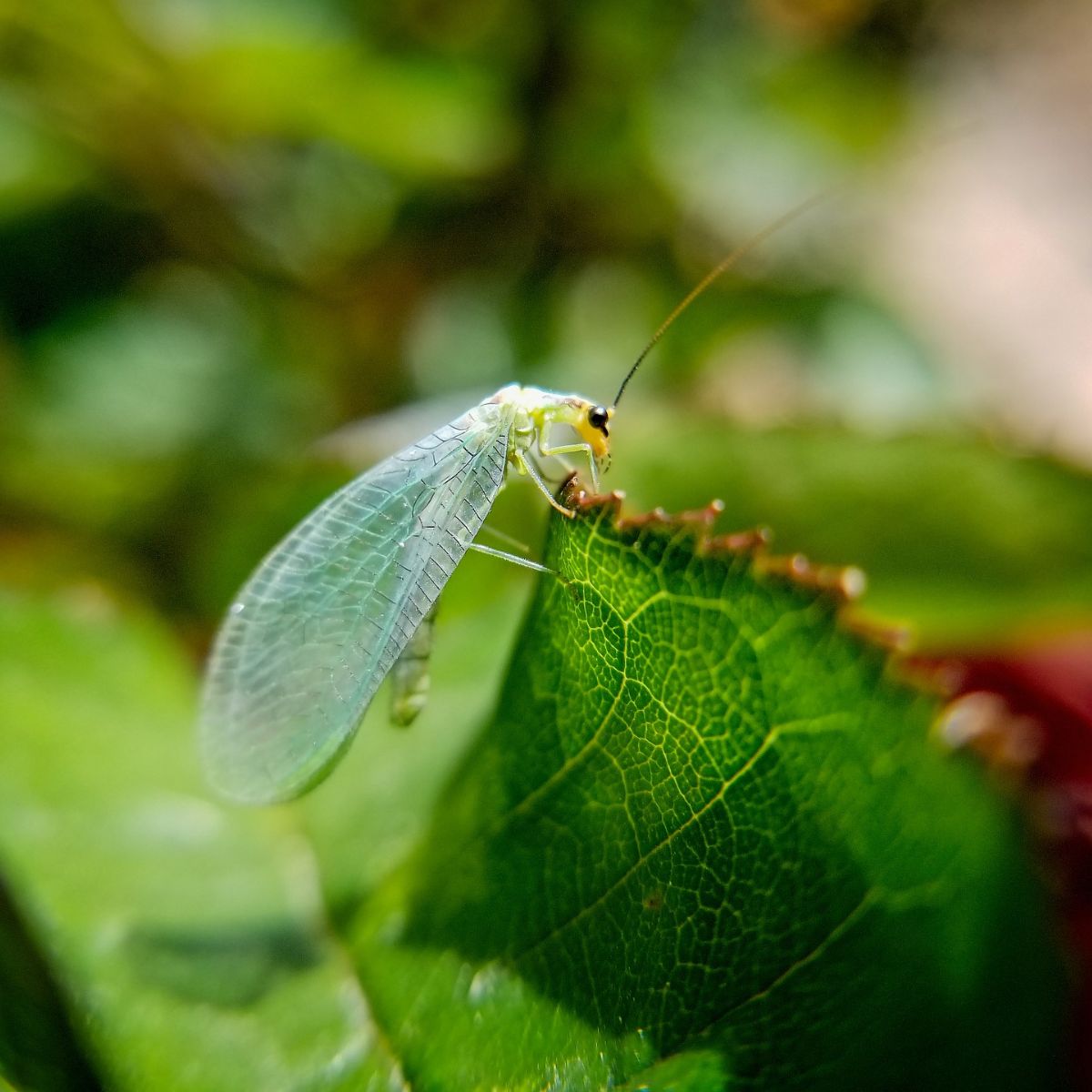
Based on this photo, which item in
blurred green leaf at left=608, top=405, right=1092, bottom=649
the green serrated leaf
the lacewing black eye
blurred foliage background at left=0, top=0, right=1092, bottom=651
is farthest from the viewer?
blurred foliage background at left=0, top=0, right=1092, bottom=651

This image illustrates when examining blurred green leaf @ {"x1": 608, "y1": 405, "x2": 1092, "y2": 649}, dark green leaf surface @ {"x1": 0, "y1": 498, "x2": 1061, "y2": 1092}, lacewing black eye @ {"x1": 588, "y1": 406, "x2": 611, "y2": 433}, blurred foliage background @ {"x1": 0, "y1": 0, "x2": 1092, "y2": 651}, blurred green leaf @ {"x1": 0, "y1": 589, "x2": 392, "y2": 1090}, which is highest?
blurred foliage background @ {"x1": 0, "y1": 0, "x2": 1092, "y2": 651}

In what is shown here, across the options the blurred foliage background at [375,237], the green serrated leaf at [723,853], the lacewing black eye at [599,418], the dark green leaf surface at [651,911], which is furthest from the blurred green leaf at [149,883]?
the lacewing black eye at [599,418]

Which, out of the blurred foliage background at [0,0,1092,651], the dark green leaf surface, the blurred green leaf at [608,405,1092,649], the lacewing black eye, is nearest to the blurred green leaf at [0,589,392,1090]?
the dark green leaf surface

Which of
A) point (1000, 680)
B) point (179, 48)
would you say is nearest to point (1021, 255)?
point (179, 48)

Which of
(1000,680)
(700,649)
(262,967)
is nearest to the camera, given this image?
(700,649)

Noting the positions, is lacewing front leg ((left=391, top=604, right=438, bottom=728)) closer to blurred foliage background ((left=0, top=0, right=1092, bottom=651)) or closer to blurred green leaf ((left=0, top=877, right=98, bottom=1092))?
blurred green leaf ((left=0, top=877, right=98, bottom=1092))

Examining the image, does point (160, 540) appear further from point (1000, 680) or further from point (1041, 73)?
point (1041, 73)

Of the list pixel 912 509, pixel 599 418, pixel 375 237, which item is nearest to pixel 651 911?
pixel 599 418
